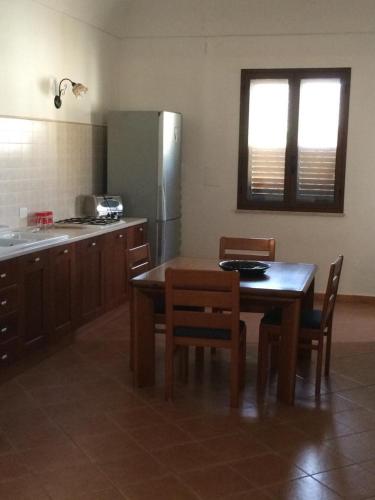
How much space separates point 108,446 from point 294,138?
4.26 meters

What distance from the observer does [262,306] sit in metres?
4.02

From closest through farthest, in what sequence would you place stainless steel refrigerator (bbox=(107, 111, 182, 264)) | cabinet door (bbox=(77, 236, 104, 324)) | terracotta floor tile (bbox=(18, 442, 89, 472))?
terracotta floor tile (bbox=(18, 442, 89, 472)), cabinet door (bbox=(77, 236, 104, 324)), stainless steel refrigerator (bbox=(107, 111, 182, 264))

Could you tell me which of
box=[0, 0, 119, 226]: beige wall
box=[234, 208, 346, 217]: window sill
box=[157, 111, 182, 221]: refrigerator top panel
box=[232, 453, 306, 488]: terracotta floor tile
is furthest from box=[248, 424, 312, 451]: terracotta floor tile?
box=[234, 208, 346, 217]: window sill

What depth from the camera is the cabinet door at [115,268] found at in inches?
228

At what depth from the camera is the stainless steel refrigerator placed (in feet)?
21.2

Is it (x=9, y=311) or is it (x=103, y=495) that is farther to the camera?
(x=9, y=311)

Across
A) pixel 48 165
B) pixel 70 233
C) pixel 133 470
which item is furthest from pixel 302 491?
pixel 48 165

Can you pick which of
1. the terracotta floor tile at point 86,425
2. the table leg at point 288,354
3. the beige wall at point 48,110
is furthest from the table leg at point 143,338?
the beige wall at point 48,110

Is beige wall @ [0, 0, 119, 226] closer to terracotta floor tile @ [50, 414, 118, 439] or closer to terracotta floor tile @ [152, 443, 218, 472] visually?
terracotta floor tile @ [50, 414, 118, 439]

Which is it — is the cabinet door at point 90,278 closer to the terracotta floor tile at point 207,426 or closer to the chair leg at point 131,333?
the chair leg at point 131,333

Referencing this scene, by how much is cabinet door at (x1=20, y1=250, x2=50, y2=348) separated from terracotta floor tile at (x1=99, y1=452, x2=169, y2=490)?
149 cm

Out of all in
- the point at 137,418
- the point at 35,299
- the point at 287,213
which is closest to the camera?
the point at 137,418

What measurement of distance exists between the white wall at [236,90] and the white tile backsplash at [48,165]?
2.98 ft

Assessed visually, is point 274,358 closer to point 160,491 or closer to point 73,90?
point 160,491
